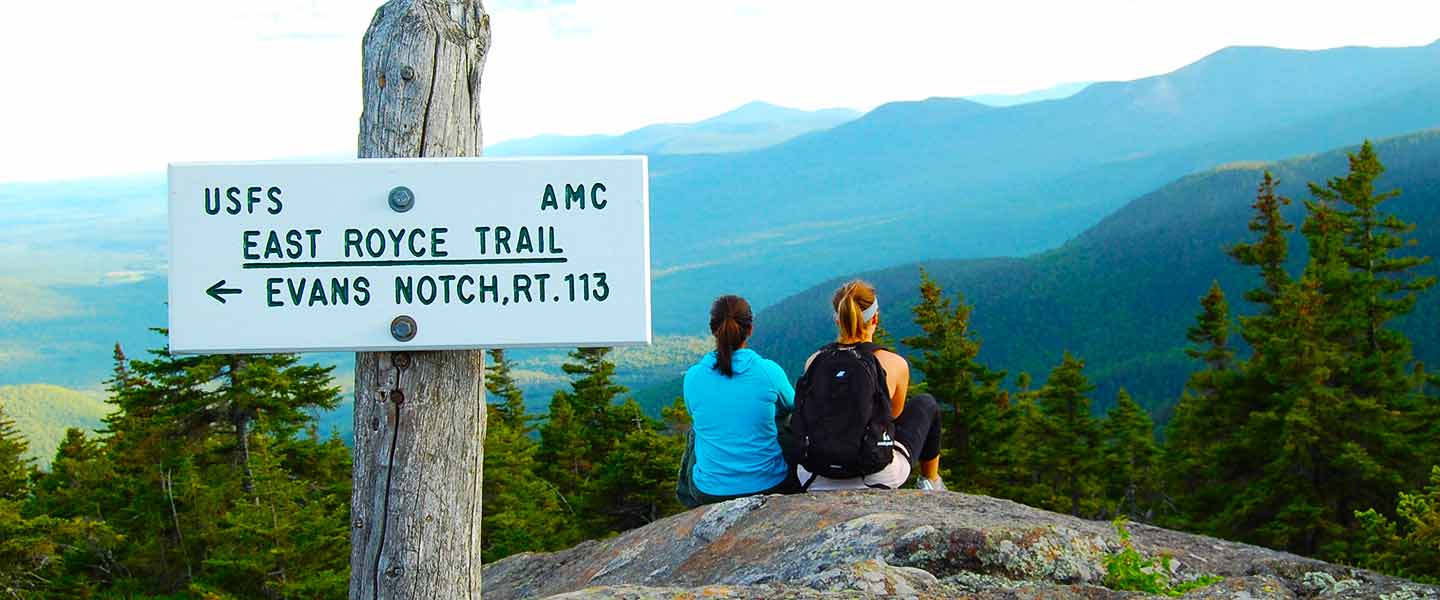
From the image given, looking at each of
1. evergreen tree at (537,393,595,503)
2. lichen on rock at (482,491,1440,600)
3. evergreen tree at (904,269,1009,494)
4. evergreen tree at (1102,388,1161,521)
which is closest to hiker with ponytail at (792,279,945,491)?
lichen on rock at (482,491,1440,600)

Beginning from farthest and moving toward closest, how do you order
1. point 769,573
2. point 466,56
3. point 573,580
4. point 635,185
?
point 573,580, point 769,573, point 466,56, point 635,185

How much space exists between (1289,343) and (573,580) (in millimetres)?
26746

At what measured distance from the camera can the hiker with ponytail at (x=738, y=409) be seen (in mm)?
7570

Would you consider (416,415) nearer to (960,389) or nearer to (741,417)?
(741,417)

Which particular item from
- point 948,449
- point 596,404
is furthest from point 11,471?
point 948,449

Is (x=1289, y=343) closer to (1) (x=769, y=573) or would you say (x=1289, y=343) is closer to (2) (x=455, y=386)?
(1) (x=769, y=573)

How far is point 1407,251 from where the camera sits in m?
157

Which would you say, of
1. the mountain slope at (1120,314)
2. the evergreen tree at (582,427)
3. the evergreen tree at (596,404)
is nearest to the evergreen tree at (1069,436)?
the evergreen tree at (596,404)

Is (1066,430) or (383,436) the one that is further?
(1066,430)

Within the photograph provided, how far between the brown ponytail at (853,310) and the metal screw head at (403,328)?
12.2 ft

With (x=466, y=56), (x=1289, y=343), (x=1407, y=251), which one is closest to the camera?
(x=466, y=56)

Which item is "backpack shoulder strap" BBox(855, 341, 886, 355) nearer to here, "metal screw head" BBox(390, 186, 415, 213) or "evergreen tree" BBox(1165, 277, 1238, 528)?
"metal screw head" BBox(390, 186, 415, 213)

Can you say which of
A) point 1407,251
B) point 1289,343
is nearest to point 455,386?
point 1289,343

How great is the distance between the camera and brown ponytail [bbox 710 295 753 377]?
7500 millimetres
